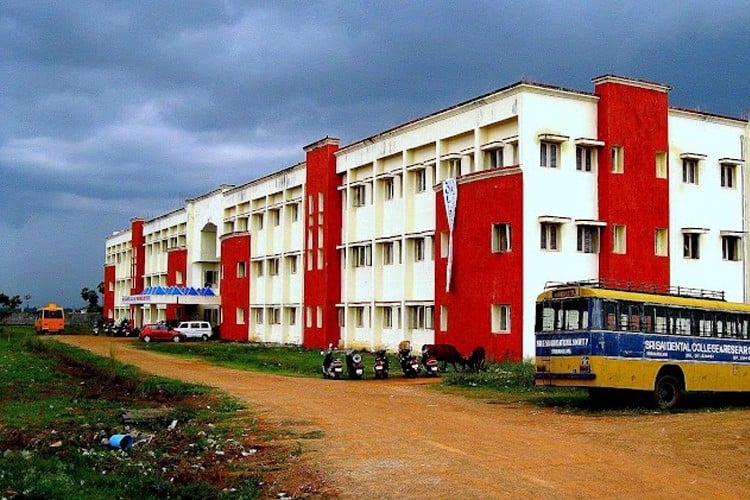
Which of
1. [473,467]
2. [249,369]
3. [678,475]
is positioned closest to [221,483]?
[473,467]

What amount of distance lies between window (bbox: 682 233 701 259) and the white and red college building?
91 millimetres

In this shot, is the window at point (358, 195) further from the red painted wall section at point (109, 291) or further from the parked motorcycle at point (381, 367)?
the red painted wall section at point (109, 291)

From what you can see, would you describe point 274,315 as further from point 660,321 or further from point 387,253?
point 660,321

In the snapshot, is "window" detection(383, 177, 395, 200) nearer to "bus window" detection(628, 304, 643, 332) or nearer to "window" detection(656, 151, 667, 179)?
"window" detection(656, 151, 667, 179)

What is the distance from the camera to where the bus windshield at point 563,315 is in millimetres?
19156

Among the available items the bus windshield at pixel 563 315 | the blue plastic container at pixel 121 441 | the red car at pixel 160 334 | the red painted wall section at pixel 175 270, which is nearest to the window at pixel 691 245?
the bus windshield at pixel 563 315

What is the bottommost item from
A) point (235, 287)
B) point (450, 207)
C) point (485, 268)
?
point (235, 287)

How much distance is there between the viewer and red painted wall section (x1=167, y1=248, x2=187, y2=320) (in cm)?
7062

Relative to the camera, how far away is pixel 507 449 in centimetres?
1369

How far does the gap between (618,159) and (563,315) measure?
17080 millimetres

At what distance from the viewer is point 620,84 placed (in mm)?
34906

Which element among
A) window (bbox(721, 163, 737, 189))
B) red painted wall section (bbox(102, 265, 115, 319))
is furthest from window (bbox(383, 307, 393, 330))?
red painted wall section (bbox(102, 265, 115, 319))

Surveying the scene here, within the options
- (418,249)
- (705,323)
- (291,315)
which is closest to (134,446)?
(705,323)

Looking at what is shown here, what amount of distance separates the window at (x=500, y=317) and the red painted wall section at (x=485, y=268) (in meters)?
0.17
